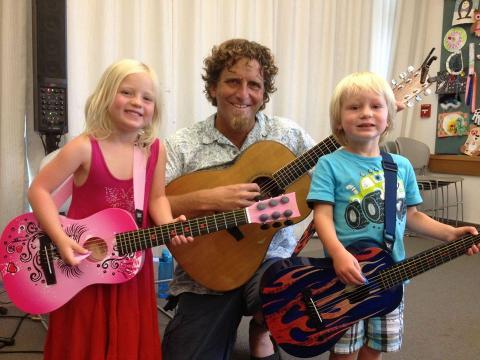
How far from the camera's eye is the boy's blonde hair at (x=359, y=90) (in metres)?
1.29

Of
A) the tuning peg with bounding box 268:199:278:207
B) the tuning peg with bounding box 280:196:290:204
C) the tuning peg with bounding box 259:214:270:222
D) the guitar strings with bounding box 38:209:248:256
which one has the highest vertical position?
the tuning peg with bounding box 280:196:290:204

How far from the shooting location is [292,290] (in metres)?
1.33

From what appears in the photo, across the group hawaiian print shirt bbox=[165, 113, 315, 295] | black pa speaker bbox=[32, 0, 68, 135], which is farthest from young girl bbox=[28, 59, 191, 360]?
black pa speaker bbox=[32, 0, 68, 135]

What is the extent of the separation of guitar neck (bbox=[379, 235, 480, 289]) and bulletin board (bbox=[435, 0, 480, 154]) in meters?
3.20

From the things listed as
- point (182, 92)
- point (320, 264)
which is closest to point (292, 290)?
point (320, 264)

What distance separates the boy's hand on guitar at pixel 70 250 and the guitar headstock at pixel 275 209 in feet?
1.63

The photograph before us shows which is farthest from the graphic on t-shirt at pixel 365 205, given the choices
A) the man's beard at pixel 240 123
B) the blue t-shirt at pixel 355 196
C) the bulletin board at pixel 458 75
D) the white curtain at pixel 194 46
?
the bulletin board at pixel 458 75

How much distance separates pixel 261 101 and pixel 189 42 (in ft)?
4.91

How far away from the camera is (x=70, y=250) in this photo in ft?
4.03

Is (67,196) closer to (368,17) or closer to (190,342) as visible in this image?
(190,342)

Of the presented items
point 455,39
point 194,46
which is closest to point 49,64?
point 194,46

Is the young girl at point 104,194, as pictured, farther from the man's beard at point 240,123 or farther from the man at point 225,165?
the man's beard at point 240,123

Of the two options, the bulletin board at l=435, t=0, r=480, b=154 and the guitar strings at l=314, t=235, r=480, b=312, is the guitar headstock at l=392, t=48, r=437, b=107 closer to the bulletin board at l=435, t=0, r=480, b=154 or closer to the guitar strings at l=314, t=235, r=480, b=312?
the guitar strings at l=314, t=235, r=480, b=312

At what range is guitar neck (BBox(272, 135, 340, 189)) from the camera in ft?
5.33
